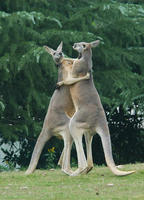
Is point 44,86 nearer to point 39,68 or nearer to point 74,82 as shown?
point 39,68

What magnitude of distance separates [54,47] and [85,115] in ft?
15.0

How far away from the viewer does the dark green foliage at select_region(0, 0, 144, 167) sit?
12.6 metres

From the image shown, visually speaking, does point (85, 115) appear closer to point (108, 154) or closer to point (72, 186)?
point (108, 154)

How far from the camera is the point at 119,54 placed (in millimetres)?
14078

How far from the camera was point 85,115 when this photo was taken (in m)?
9.25

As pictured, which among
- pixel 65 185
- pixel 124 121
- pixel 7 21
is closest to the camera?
pixel 65 185

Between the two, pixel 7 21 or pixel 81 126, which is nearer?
pixel 81 126

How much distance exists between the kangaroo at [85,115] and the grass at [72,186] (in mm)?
304

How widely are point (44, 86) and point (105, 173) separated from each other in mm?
4493

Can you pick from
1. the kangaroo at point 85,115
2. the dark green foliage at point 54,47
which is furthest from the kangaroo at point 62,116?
the dark green foliage at point 54,47

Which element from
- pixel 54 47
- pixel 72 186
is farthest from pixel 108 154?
pixel 54 47

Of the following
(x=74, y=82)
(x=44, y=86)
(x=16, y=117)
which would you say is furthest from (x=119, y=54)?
(x=74, y=82)

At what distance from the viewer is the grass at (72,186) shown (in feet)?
25.2

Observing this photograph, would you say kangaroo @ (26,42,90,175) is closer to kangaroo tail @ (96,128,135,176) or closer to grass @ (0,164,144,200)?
grass @ (0,164,144,200)
